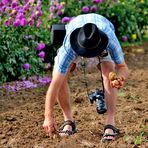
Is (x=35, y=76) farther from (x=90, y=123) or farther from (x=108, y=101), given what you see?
(x=108, y=101)

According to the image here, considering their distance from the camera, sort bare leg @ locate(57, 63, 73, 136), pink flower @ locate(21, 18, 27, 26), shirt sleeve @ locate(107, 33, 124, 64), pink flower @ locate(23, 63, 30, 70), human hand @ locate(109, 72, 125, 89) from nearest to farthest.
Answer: human hand @ locate(109, 72, 125, 89)
shirt sleeve @ locate(107, 33, 124, 64)
bare leg @ locate(57, 63, 73, 136)
pink flower @ locate(21, 18, 27, 26)
pink flower @ locate(23, 63, 30, 70)

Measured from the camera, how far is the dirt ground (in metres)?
4.92

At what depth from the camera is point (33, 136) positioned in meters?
5.20

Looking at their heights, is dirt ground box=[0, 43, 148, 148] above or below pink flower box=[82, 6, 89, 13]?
below

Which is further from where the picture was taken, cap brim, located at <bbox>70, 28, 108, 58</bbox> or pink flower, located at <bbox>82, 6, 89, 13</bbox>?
pink flower, located at <bbox>82, 6, 89, 13</bbox>

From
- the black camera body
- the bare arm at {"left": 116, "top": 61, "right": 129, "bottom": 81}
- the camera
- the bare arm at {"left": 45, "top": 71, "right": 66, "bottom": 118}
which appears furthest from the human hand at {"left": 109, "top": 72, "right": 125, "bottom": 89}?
the black camera body

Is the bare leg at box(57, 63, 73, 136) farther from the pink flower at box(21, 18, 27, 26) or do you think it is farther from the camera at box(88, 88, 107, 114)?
the pink flower at box(21, 18, 27, 26)

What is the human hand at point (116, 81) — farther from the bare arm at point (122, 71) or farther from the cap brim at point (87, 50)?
the cap brim at point (87, 50)

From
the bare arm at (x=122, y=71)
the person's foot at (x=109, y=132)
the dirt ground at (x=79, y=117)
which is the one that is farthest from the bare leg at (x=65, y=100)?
the bare arm at (x=122, y=71)

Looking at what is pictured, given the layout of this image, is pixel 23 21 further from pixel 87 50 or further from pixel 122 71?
pixel 87 50

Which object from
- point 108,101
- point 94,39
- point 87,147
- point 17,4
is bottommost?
point 87,147

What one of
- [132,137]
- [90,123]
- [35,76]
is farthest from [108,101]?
[35,76]

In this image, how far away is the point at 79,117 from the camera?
19.3ft

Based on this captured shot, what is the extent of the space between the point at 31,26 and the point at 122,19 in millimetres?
2752
